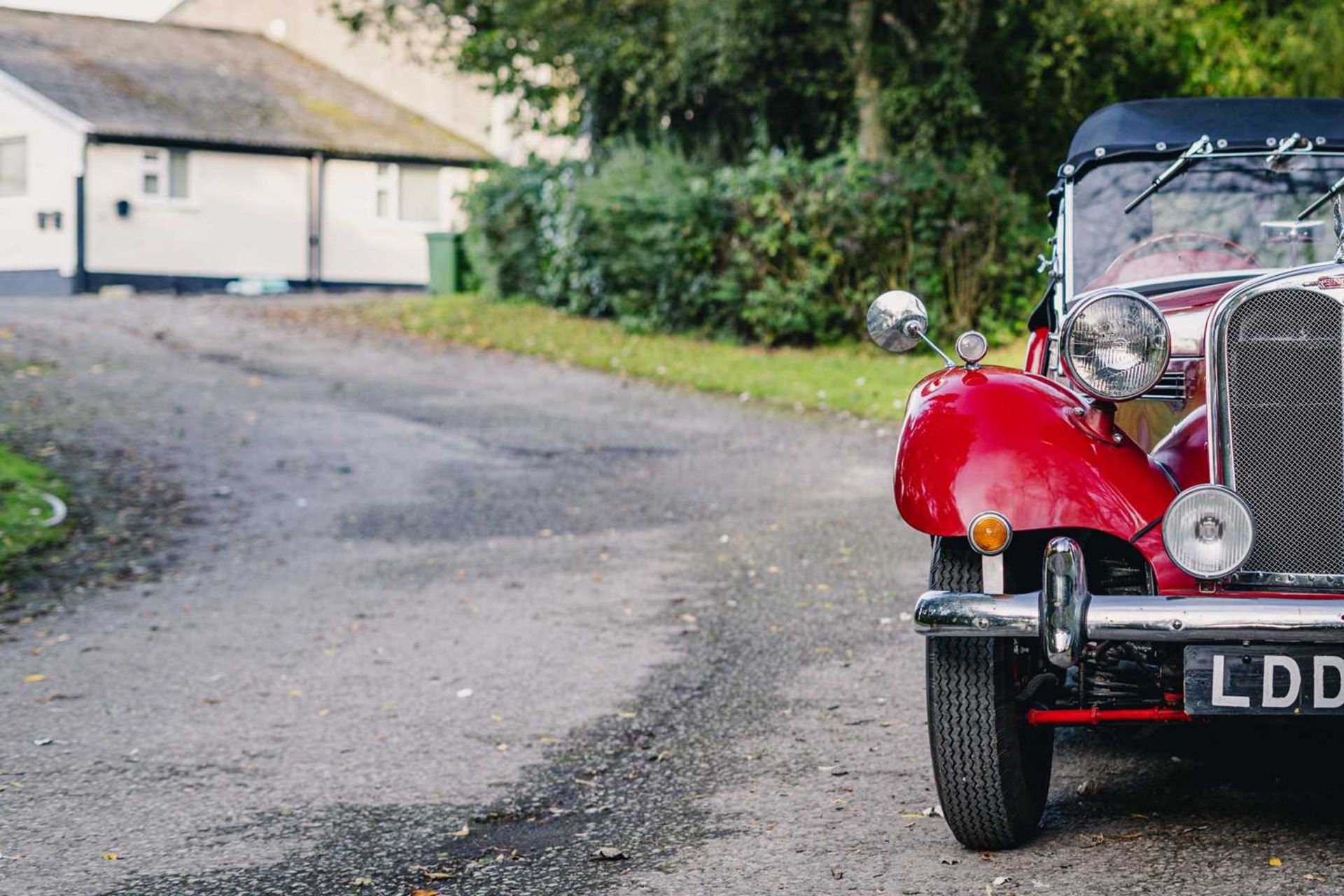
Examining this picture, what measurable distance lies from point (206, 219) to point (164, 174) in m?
1.23

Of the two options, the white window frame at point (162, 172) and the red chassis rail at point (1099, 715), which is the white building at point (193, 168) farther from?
the red chassis rail at point (1099, 715)

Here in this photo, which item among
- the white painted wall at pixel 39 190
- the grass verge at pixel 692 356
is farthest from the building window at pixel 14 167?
the grass verge at pixel 692 356

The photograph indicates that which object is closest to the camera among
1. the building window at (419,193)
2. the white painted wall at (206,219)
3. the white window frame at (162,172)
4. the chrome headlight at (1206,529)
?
the chrome headlight at (1206,529)

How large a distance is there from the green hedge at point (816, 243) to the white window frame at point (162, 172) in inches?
587

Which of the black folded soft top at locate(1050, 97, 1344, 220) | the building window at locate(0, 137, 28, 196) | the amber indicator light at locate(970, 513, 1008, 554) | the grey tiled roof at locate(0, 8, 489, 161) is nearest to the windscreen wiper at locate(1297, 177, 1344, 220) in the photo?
the black folded soft top at locate(1050, 97, 1344, 220)

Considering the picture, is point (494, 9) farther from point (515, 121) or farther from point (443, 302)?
point (443, 302)

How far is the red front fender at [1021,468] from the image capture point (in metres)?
4.05

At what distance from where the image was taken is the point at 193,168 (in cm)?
3167

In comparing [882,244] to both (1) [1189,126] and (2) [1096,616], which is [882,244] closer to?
(1) [1189,126]

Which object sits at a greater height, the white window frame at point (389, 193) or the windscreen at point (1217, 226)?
the white window frame at point (389, 193)

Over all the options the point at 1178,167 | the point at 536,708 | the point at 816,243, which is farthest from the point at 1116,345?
the point at 816,243

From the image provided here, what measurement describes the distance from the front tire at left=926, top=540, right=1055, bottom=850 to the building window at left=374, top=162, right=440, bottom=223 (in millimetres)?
31304

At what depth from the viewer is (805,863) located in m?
4.18

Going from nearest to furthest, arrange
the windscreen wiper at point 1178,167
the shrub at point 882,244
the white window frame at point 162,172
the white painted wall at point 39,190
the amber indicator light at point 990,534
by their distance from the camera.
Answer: the amber indicator light at point 990,534
the windscreen wiper at point 1178,167
the shrub at point 882,244
the white painted wall at point 39,190
the white window frame at point 162,172
